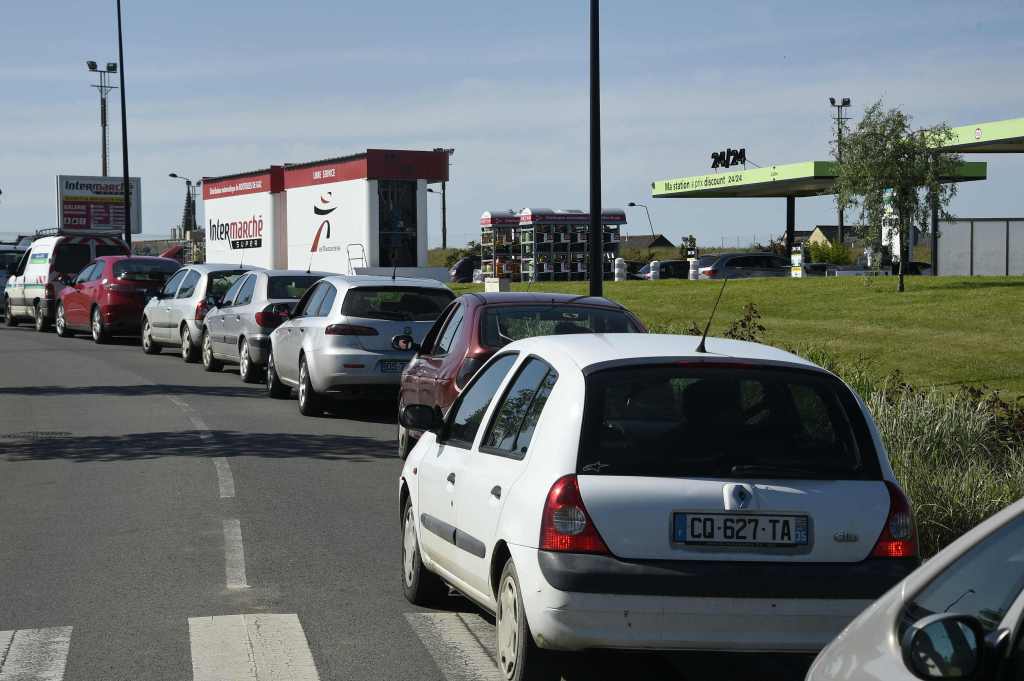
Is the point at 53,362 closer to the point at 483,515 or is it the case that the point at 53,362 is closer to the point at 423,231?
the point at 483,515

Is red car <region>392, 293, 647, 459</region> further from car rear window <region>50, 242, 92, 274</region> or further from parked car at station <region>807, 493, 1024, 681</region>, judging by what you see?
car rear window <region>50, 242, 92, 274</region>

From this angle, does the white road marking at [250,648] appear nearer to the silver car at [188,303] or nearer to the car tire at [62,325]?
the silver car at [188,303]

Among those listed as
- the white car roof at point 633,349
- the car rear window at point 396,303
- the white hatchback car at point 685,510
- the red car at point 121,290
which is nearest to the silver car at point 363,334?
the car rear window at point 396,303

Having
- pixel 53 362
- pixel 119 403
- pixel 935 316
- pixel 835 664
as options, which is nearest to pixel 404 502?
pixel 835 664

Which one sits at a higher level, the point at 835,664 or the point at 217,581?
the point at 835,664

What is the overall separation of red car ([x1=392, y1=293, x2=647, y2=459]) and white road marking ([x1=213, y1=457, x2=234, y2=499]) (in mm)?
1442

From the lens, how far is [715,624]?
5254 mm

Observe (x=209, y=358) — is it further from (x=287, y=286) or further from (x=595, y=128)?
Answer: (x=595, y=128)

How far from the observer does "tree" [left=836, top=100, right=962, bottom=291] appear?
34.1 meters

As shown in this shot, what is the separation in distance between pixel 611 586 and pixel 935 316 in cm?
2491

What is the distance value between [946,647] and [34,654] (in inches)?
188

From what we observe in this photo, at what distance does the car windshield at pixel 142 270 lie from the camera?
29438 mm

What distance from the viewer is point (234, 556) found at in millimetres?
8672

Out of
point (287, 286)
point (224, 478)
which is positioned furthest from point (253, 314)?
point (224, 478)
